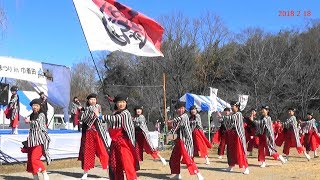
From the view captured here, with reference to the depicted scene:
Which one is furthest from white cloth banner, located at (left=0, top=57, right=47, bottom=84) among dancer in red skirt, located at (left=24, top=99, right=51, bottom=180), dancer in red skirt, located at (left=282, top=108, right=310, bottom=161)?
dancer in red skirt, located at (left=282, top=108, right=310, bottom=161)

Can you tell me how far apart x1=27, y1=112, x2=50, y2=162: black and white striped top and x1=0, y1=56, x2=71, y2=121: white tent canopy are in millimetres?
4639

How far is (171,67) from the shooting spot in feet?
153

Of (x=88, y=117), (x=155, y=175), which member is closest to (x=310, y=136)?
(x=155, y=175)

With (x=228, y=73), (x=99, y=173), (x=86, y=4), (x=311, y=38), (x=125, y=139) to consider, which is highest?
(x=311, y=38)

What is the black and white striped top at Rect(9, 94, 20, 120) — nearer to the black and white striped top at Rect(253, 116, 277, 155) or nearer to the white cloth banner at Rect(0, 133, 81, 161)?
the white cloth banner at Rect(0, 133, 81, 161)

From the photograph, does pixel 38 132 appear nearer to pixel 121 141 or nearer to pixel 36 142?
pixel 36 142

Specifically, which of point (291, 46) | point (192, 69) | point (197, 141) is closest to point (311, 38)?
point (291, 46)

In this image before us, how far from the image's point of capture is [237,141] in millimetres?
11703

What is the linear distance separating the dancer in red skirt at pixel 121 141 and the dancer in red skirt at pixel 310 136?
11.9 m

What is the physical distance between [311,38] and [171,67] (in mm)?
14544

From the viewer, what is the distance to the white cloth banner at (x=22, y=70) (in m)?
13.3

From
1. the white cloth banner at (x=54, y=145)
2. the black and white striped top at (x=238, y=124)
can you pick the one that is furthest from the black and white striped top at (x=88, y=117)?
the black and white striped top at (x=238, y=124)

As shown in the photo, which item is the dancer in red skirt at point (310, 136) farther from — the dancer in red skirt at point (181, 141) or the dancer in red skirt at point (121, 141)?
the dancer in red skirt at point (121, 141)

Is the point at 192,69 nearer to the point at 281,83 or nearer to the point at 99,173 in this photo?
the point at 281,83
